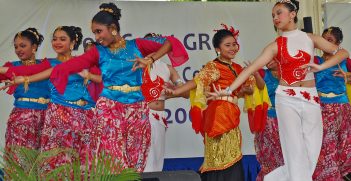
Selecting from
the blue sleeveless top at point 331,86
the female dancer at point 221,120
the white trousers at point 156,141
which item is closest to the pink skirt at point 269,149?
the blue sleeveless top at point 331,86

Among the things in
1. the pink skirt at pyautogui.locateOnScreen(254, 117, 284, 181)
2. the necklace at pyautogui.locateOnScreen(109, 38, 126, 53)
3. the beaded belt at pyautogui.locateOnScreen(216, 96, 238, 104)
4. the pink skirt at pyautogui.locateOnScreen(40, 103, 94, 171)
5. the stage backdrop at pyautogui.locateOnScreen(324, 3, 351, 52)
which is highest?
the stage backdrop at pyautogui.locateOnScreen(324, 3, 351, 52)

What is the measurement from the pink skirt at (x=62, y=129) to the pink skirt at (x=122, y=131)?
1.01 meters

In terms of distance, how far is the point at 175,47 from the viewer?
4.48 m

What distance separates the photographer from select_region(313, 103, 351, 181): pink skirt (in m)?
5.66

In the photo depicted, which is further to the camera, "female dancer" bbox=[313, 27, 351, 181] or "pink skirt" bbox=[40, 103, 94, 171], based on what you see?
"female dancer" bbox=[313, 27, 351, 181]

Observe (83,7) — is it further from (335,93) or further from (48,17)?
(335,93)

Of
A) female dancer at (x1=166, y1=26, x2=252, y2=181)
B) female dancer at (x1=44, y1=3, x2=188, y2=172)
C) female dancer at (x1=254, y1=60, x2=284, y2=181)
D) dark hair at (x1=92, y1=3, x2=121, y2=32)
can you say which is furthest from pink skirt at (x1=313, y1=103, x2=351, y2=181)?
dark hair at (x1=92, y1=3, x2=121, y2=32)

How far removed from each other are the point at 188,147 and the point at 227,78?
79.1 inches

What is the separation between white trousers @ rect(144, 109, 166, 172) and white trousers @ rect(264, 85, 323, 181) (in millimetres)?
1430

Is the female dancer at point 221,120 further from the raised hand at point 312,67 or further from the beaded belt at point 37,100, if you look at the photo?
the beaded belt at point 37,100

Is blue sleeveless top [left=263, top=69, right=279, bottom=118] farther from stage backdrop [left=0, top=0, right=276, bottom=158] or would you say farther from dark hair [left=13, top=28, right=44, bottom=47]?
dark hair [left=13, top=28, right=44, bottom=47]

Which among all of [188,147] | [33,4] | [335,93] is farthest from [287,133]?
[33,4]

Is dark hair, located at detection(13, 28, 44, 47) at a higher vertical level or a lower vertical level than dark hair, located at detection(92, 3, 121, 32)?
higher

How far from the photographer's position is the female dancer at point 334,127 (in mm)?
5668
